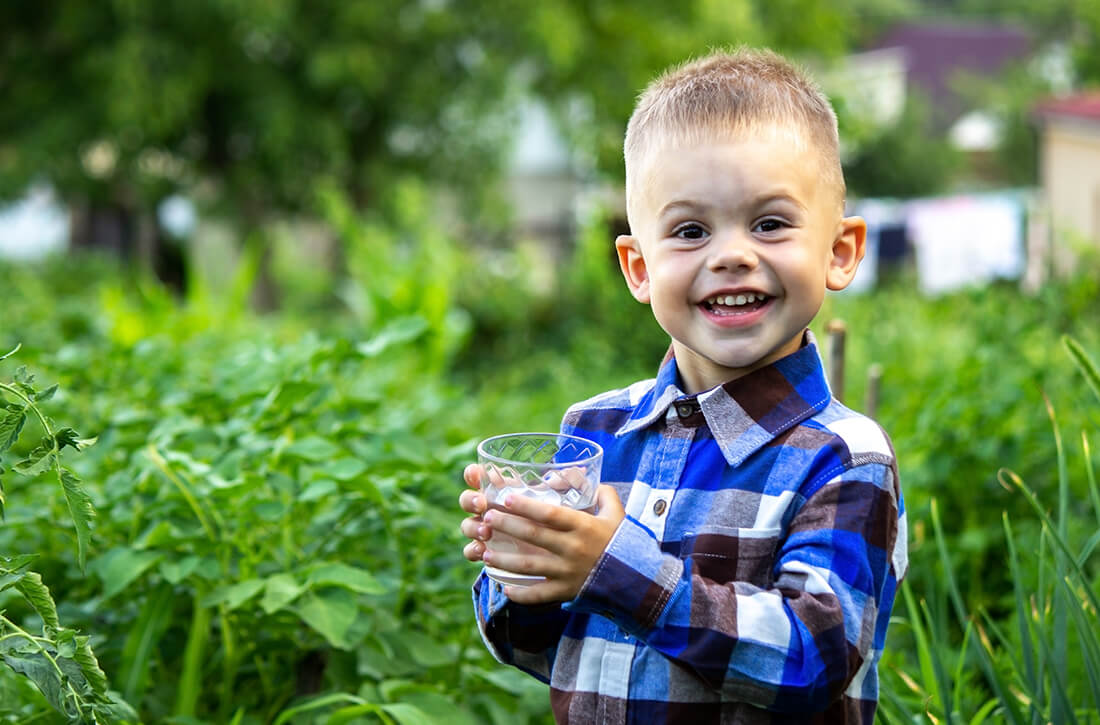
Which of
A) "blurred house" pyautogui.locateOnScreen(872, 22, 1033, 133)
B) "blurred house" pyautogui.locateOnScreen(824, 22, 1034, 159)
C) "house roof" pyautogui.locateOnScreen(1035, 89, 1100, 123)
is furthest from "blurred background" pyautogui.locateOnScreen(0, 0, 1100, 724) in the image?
"blurred house" pyautogui.locateOnScreen(872, 22, 1033, 133)

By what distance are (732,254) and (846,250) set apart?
233 millimetres

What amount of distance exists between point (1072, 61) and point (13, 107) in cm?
1712

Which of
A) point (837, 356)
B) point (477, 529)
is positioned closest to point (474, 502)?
point (477, 529)

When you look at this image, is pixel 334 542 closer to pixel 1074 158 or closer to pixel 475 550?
pixel 475 550

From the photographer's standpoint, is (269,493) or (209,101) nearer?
(269,493)

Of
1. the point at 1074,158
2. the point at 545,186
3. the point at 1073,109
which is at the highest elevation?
the point at 545,186

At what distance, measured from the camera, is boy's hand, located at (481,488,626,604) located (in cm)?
126

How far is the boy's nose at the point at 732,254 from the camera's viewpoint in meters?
1.42

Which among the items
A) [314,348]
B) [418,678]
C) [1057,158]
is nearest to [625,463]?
[418,678]

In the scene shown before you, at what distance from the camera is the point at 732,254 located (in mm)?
1416

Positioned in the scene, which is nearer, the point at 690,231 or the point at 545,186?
the point at 690,231

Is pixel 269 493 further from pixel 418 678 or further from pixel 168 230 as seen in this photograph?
pixel 168 230

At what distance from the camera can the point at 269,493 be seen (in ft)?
7.97

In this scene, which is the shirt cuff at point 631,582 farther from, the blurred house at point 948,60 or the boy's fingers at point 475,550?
the blurred house at point 948,60
